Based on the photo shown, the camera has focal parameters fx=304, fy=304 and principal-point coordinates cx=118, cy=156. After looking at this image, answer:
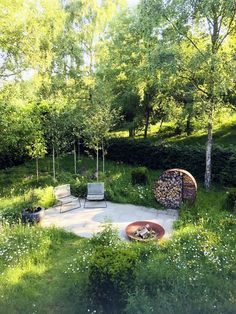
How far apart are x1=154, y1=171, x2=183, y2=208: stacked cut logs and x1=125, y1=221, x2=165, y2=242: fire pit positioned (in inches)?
61.9

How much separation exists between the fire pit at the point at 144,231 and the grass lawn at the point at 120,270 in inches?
13.6

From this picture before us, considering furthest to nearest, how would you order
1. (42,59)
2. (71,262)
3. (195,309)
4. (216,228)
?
1. (42,59)
2. (216,228)
3. (71,262)
4. (195,309)

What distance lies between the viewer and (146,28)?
1046cm

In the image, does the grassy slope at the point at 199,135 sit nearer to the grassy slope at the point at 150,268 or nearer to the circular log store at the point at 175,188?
the circular log store at the point at 175,188

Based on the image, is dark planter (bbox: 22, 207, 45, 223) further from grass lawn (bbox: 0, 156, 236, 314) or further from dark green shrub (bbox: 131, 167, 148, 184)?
dark green shrub (bbox: 131, 167, 148, 184)

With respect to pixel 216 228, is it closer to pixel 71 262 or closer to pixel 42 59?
pixel 71 262

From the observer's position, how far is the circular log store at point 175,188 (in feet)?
31.2

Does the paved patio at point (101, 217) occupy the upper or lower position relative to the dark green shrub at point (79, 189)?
lower

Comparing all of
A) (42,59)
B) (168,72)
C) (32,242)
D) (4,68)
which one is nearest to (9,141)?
(4,68)

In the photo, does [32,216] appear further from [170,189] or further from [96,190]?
[170,189]

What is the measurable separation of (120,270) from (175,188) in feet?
16.3

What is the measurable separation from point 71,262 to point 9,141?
628 cm

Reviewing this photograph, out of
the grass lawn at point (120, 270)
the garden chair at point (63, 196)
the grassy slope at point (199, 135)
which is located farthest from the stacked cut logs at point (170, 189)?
the grassy slope at point (199, 135)

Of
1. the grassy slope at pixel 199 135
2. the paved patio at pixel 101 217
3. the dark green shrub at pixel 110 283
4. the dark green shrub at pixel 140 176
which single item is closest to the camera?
the dark green shrub at pixel 110 283
